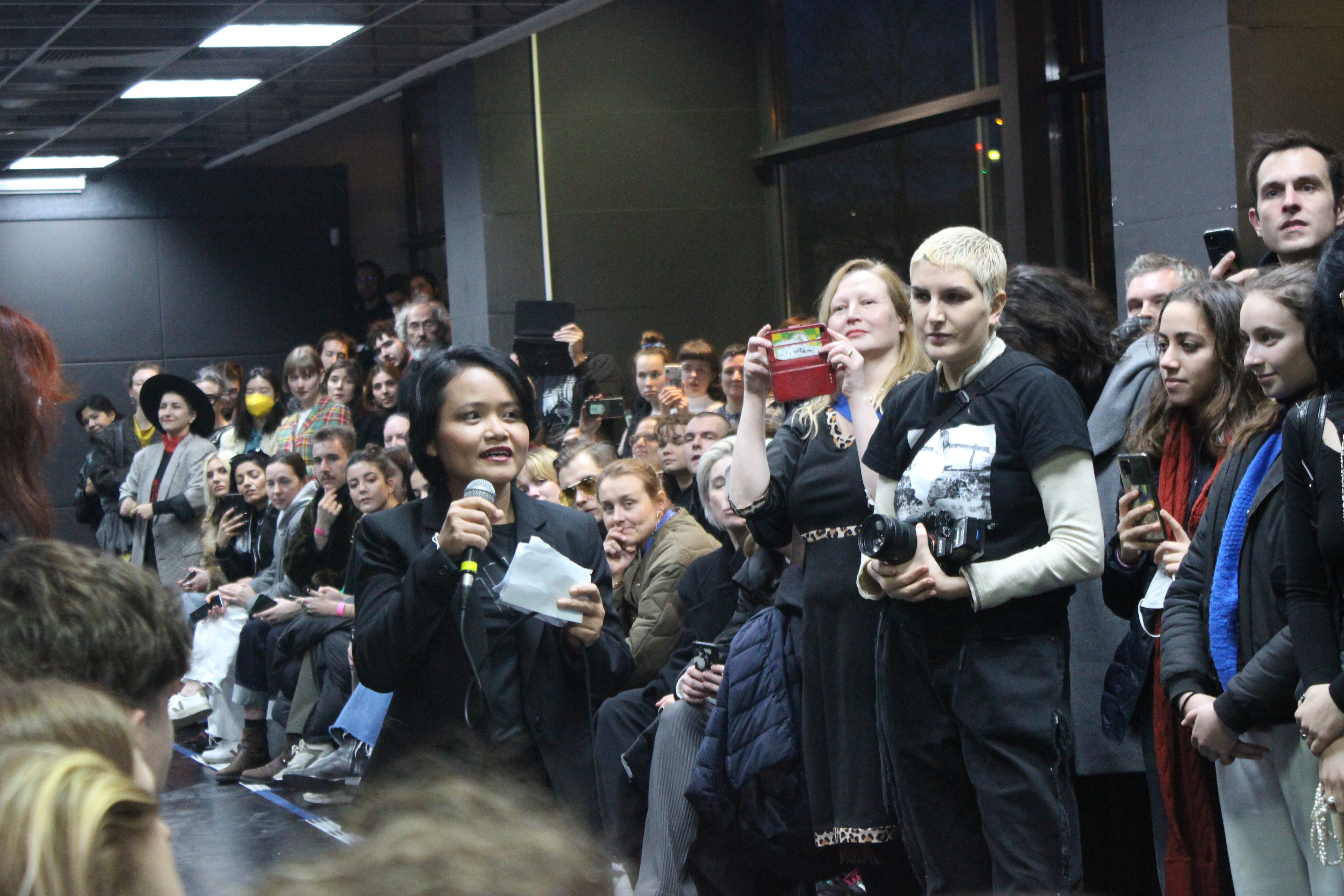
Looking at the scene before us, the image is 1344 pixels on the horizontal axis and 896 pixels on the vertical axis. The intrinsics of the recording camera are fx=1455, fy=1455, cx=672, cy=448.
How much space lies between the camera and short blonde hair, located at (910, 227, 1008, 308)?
124 inches

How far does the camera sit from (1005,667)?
2.99 meters

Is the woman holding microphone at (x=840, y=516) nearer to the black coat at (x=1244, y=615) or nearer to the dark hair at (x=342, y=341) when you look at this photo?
the black coat at (x=1244, y=615)

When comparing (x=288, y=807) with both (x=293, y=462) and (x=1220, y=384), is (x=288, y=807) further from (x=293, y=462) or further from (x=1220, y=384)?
(x=1220, y=384)

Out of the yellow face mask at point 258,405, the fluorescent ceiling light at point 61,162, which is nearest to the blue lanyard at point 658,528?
the yellow face mask at point 258,405

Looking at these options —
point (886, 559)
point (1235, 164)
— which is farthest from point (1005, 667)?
point (1235, 164)

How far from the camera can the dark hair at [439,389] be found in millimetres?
2850

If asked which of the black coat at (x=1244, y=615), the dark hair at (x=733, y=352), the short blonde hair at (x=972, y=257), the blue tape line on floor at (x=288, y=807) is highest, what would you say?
the short blonde hair at (x=972, y=257)

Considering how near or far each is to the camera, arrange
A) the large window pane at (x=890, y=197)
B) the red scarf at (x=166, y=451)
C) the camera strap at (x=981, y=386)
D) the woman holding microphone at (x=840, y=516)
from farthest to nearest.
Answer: the red scarf at (x=166, y=451)
the large window pane at (x=890, y=197)
the woman holding microphone at (x=840, y=516)
the camera strap at (x=981, y=386)

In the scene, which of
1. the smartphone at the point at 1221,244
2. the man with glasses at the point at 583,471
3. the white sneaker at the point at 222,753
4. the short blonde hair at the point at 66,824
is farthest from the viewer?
the white sneaker at the point at 222,753

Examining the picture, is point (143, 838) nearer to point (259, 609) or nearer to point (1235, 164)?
point (1235, 164)

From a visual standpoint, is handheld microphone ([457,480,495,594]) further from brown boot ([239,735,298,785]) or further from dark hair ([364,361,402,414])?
dark hair ([364,361,402,414])

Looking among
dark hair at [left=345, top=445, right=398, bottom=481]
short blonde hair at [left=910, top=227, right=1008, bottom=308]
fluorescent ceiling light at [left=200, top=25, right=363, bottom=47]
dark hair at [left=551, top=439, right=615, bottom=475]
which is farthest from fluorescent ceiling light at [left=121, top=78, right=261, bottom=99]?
short blonde hair at [left=910, top=227, right=1008, bottom=308]

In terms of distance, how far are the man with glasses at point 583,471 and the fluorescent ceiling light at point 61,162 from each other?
8391 mm

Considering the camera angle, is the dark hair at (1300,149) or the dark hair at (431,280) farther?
the dark hair at (431,280)
